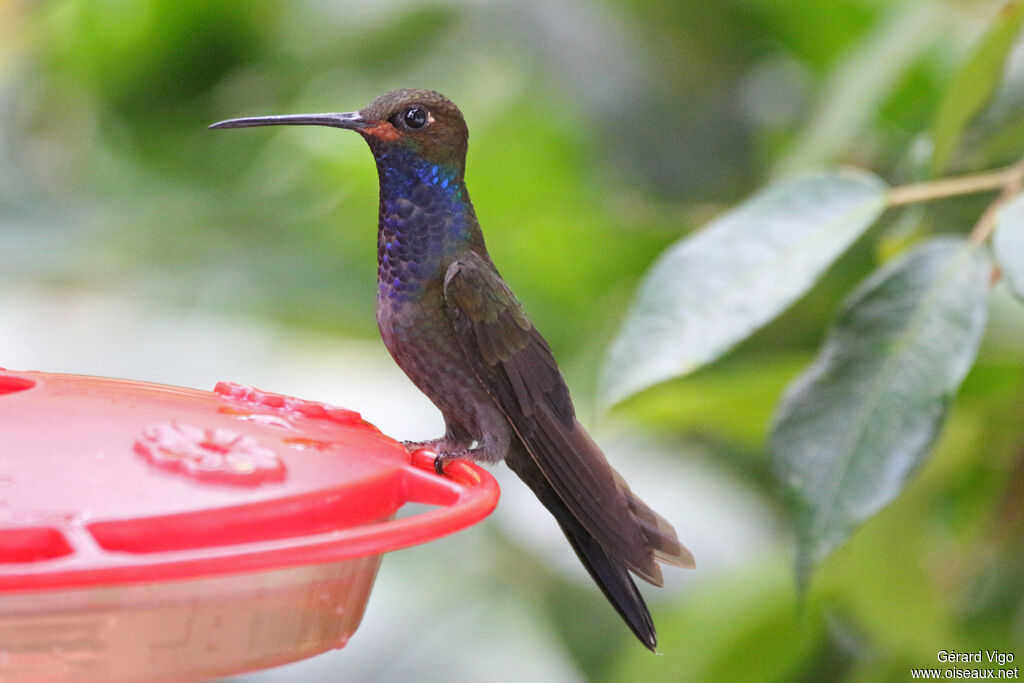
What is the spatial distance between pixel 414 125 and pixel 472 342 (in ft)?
0.81

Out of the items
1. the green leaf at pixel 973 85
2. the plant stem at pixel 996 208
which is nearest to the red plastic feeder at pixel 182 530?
the plant stem at pixel 996 208

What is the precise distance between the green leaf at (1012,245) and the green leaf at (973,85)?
302 mm

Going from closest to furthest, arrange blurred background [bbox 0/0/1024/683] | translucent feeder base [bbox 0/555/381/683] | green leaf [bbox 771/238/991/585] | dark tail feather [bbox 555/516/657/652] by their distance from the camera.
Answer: translucent feeder base [bbox 0/555/381/683], green leaf [bbox 771/238/991/585], dark tail feather [bbox 555/516/657/652], blurred background [bbox 0/0/1024/683]

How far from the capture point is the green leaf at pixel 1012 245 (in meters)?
1.11

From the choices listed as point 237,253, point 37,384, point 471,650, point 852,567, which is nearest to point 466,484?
point 37,384

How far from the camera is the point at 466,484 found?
42.4 inches

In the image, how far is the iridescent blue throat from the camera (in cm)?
131

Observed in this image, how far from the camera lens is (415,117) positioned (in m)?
1.27

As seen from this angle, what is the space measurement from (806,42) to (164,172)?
151 cm

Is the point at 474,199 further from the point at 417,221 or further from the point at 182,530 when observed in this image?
the point at 182,530

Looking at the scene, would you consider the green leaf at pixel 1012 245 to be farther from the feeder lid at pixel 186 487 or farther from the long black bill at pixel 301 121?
the long black bill at pixel 301 121

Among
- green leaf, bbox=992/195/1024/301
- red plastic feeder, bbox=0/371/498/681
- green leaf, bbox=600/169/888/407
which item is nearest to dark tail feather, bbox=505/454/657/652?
green leaf, bbox=600/169/888/407

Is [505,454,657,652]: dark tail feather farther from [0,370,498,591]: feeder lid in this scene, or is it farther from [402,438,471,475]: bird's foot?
[0,370,498,591]: feeder lid

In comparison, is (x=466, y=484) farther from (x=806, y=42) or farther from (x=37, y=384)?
(x=806, y=42)
